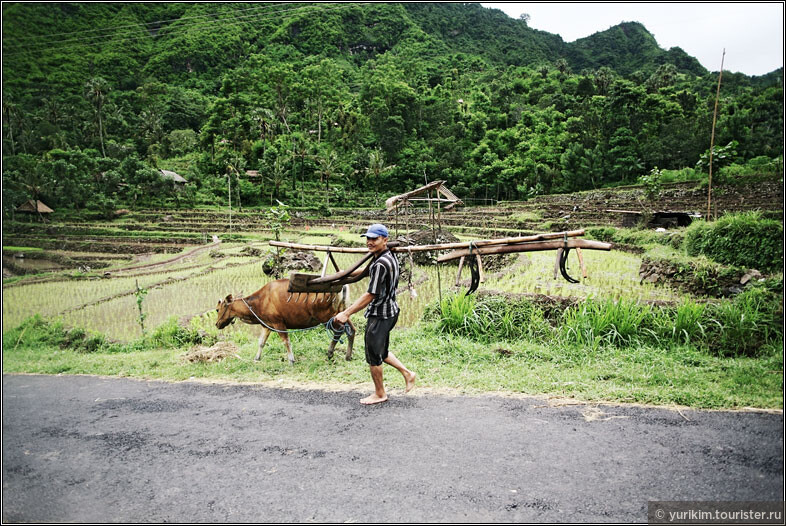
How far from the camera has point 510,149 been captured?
8797 mm

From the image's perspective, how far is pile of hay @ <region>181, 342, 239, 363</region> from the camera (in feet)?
18.1

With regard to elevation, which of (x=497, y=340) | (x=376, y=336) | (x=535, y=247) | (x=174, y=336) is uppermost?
(x=535, y=247)

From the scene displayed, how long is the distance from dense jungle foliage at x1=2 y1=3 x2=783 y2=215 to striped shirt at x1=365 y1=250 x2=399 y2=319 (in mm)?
5593

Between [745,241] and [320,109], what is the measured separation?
9.37m

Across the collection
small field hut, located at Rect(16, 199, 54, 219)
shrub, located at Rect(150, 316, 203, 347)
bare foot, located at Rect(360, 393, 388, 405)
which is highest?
small field hut, located at Rect(16, 199, 54, 219)

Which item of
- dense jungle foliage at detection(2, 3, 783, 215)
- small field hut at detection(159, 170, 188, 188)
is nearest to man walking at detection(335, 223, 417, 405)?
dense jungle foliage at detection(2, 3, 783, 215)

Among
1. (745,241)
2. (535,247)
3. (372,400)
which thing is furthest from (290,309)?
(745,241)

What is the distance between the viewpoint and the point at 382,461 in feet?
9.18

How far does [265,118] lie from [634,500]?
36.5 ft

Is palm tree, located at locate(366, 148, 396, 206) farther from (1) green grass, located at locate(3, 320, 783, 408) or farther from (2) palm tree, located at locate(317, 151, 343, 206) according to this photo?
(1) green grass, located at locate(3, 320, 783, 408)

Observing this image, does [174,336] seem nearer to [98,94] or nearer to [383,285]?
[383,285]

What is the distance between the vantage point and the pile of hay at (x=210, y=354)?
5.52 metres

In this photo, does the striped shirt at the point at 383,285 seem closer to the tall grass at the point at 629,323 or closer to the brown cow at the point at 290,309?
the brown cow at the point at 290,309

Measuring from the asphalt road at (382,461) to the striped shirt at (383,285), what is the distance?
81cm
